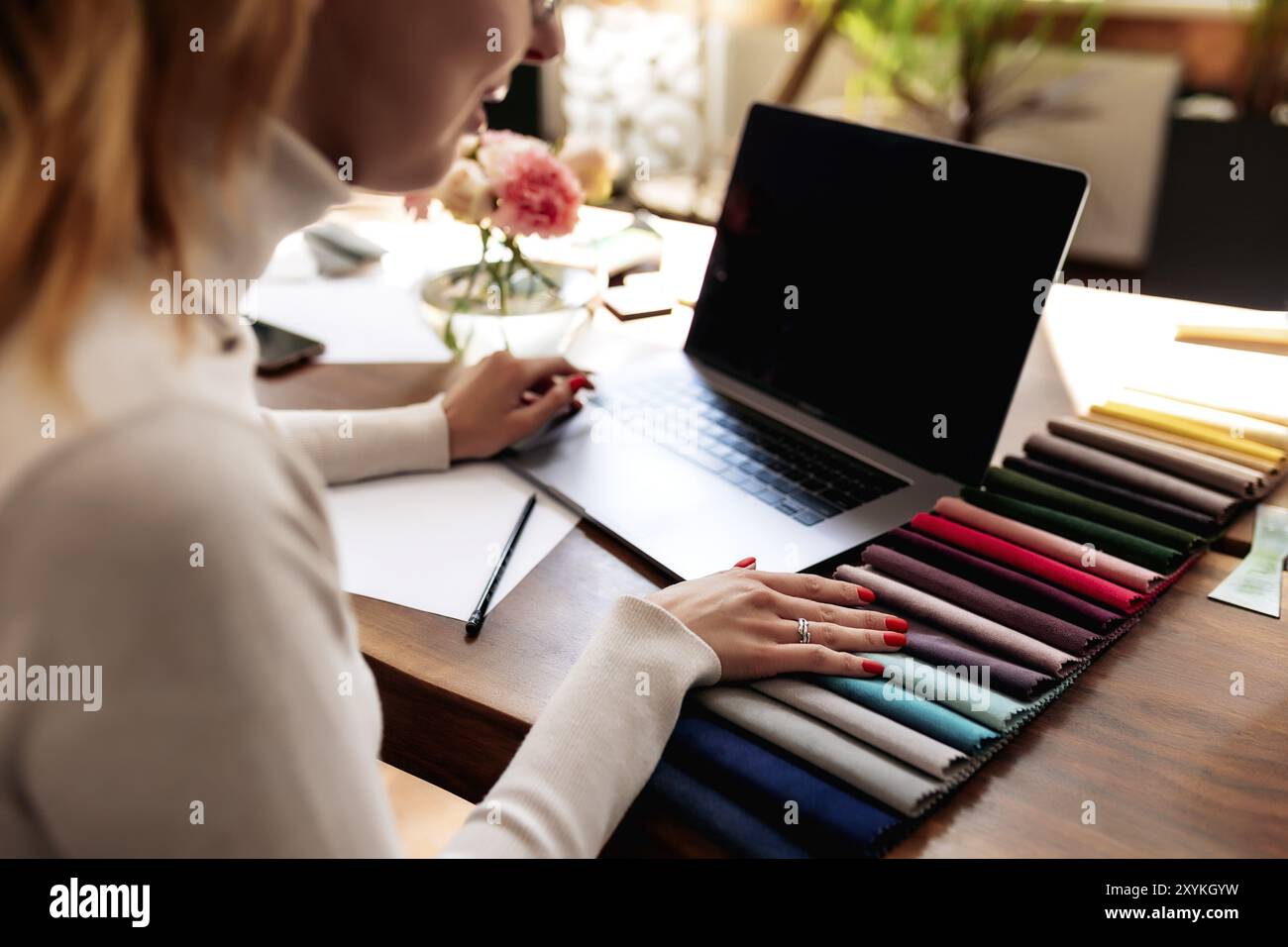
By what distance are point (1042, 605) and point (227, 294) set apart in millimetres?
587

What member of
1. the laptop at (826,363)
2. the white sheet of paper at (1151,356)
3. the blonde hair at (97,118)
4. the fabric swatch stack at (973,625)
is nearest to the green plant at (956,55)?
the white sheet of paper at (1151,356)

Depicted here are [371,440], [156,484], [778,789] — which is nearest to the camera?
[156,484]

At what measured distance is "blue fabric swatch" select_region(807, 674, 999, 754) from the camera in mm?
656

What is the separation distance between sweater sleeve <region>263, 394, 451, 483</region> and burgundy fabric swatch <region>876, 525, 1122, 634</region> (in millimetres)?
448

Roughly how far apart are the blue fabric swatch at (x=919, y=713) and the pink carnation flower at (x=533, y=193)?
28.4 inches

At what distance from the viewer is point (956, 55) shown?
3.45 meters

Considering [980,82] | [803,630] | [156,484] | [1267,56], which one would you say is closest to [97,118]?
[156,484]

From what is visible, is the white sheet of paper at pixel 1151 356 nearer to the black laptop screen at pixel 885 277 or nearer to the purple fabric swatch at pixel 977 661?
the black laptop screen at pixel 885 277

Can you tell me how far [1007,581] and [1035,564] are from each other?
32 mm

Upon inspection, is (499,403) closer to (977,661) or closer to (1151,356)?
(977,661)

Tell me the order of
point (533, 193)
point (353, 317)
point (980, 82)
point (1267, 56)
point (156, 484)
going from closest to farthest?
point (156, 484) < point (533, 193) < point (353, 317) < point (1267, 56) < point (980, 82)

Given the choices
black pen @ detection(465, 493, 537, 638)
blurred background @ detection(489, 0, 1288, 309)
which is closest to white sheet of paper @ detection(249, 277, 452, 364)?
black pen @ detection(465, 493, 537, 638)

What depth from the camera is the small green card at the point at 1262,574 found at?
84 cm
